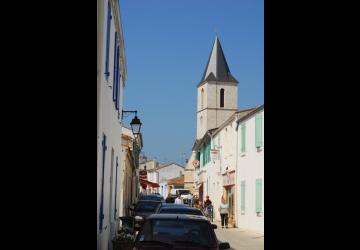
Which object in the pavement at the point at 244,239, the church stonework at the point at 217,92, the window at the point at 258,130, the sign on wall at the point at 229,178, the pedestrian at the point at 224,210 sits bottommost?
the pavement at the point at 244,239

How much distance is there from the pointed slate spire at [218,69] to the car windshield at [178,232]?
8286 centimetres

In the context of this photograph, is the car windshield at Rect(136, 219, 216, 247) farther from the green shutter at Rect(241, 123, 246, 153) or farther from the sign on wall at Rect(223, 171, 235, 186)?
the sign on wall at Rect(223, 171, 235, 186)

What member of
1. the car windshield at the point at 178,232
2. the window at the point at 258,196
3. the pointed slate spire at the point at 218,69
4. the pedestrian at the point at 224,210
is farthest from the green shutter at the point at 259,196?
the pointed slate spire at the point at 218,69

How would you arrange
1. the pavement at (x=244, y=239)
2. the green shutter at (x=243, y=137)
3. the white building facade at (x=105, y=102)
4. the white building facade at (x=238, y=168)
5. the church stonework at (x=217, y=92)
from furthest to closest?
the church stonework at (x=217, y=92)
the green shutter at (x=243, y=137)
the white building facade at (x=238, y=168)
the pavement at (x=244, y=239)
the white building facade at (x=105, y=102)

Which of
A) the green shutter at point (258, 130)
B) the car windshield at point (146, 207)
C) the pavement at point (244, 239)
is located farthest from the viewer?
the car windshield at point (146, 207)

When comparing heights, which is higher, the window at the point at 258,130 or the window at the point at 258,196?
the window at the point at 258,130

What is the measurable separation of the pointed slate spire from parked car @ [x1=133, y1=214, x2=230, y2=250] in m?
82.8

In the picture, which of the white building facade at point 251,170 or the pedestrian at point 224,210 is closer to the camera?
the white building facade at point 251,170

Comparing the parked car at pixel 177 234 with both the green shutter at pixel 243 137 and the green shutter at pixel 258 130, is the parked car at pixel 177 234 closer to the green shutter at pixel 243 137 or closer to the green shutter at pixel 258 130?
the green shutter at pixel 258 130

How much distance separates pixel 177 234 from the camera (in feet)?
31.2

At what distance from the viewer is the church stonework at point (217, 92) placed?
91500 millimetres
